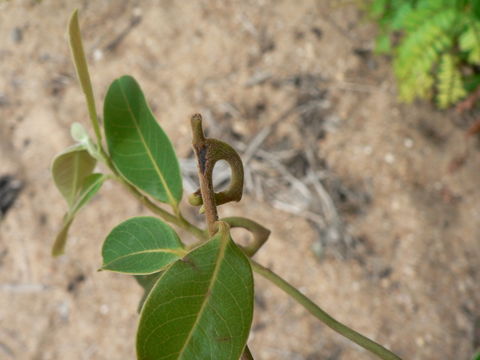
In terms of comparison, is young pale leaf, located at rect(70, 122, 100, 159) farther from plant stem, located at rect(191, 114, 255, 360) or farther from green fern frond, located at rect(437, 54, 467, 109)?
green fern frond, located at rect(437, 54, 467, 109)

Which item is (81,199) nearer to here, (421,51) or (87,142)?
(87,142)

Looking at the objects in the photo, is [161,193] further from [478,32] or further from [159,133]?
[478,32]

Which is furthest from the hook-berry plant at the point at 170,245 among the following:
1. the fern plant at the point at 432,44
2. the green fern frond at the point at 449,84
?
the green fern frond at the point at 449,84

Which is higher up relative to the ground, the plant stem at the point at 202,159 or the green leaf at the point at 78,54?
the green leaf at the point at 78,54

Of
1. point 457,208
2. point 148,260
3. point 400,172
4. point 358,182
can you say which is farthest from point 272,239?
point 148,260

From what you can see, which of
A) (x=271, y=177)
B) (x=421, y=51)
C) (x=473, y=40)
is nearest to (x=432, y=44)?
(x=421, y=51)

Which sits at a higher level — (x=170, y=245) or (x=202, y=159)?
(x=202, y=159)

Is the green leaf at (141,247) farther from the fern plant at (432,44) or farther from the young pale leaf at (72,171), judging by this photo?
the fern plant at (432,44)

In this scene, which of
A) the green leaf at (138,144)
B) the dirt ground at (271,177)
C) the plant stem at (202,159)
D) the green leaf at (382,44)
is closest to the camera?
the plant stem at (202,159)
